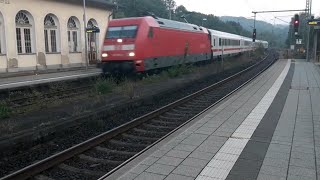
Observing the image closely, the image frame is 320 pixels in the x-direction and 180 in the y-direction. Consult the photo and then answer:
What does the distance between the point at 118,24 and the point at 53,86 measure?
5140mm

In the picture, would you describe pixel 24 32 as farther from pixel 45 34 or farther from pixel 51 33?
pixel 51 33

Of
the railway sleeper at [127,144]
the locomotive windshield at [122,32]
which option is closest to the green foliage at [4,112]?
the railway sleeper at [127,144]

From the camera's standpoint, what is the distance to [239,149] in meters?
6.38

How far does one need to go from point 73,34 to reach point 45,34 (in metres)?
4.03

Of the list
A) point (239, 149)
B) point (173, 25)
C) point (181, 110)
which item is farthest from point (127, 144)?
point (173, 25)

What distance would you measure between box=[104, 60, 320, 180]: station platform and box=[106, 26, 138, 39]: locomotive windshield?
25.8 ft

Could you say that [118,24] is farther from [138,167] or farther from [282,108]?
[138,167]

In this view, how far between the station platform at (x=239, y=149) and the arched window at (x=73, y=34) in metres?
23.6

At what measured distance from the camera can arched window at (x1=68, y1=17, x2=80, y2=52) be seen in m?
31.4

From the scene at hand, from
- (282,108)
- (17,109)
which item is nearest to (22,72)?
(17,109)

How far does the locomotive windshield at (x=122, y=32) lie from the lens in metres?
17.0

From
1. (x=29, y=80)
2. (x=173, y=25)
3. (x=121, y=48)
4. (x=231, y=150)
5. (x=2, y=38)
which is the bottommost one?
(x=231, y=150)

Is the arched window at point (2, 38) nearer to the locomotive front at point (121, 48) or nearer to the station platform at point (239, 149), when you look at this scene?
the locomotive front at point (121, 48)

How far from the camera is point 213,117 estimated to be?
30.4ft
